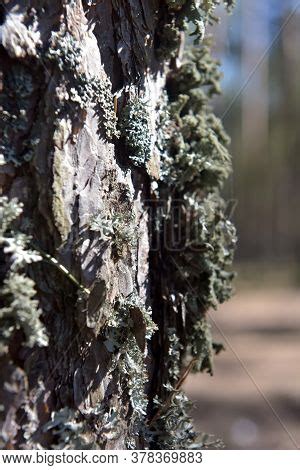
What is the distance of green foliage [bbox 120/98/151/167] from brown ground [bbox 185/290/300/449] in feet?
1.89

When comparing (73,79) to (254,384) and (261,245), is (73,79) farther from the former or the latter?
(261,245)

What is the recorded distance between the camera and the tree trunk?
36.4 inches

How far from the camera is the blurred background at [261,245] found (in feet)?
10.7

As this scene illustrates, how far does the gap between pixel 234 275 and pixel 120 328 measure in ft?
1.59

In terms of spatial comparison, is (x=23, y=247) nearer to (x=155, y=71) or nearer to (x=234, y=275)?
(x=155, y=71)

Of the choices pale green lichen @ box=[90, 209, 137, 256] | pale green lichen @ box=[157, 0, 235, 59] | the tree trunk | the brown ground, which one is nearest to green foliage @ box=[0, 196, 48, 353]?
the tree trunk

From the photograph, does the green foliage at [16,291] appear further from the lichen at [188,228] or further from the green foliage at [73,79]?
the lichen at [188,228]

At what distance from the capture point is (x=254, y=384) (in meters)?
2.83

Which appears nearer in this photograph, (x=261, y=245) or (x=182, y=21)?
(x=182, y=21)

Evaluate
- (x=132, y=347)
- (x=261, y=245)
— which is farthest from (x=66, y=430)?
(x=261, y=245)

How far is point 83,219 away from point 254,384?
2.12 m

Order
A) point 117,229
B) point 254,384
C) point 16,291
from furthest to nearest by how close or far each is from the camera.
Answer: point 254,384, point 117,229, point 16,291

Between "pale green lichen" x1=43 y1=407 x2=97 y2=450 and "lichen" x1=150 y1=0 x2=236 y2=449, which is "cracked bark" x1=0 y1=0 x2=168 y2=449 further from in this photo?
"lichen" x1=150 y1=0 x2=236 y2=449
